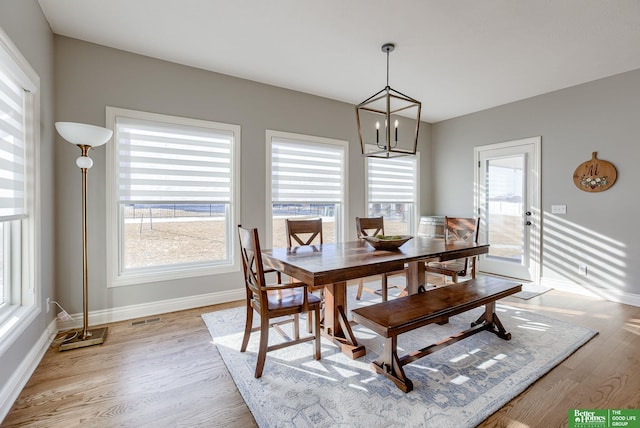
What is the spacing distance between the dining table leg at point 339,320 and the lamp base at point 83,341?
1.93 metres

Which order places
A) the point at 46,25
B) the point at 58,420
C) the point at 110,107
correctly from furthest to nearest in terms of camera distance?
1. the point at 110,107
2. the point at 46,25
3. the point at 58,420

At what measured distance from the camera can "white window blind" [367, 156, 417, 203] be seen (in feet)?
16.1

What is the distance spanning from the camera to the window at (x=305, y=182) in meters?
3.93

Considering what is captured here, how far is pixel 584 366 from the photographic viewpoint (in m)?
2.15

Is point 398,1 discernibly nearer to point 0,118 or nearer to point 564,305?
point 0,118

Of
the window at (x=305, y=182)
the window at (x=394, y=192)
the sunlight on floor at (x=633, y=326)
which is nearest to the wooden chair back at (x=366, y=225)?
the window at (x=305, y=182)

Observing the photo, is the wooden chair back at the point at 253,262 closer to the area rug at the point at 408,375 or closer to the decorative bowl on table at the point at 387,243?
the area rug at the point at 408,375

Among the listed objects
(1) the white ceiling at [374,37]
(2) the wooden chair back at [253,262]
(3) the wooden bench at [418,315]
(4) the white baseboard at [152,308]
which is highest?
(1) the white ceiling at [374,37]

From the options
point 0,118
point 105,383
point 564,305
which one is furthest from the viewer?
point 564,305

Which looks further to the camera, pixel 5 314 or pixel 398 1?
pixel 398 1

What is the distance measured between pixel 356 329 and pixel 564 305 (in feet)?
8.43

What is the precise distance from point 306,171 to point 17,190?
2885mm

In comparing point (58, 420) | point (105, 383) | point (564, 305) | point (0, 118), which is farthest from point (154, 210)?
point (564, 305)

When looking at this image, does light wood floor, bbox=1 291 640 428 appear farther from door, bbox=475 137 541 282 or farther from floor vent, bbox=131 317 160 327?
door, bbox=475 137 541 282
